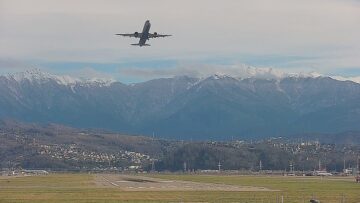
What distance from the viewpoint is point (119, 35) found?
105062 mm

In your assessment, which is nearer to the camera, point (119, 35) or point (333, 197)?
point (119, 35)

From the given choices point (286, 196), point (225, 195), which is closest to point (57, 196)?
point (225, 195)

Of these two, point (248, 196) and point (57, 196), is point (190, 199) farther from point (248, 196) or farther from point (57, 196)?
point (57, 196)

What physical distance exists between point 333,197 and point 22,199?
146ft

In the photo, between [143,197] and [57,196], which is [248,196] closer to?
[143,197]

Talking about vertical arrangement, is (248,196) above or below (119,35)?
below

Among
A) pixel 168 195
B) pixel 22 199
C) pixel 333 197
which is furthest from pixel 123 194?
pixel 333 197

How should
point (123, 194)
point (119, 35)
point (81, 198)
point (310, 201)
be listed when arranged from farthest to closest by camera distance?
point (123, 194) < point (81, 198) < point (310, 201) < point (119, 35)

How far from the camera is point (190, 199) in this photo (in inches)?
4638

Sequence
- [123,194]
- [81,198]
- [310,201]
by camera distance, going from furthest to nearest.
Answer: [123,194], [81,198], [310,201]

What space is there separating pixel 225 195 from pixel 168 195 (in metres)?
8.44

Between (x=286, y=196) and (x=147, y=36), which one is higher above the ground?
(x=147, y=36)

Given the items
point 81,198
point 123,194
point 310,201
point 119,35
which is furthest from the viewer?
point 123,194

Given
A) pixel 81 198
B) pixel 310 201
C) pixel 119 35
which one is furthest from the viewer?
pixel 81 198
